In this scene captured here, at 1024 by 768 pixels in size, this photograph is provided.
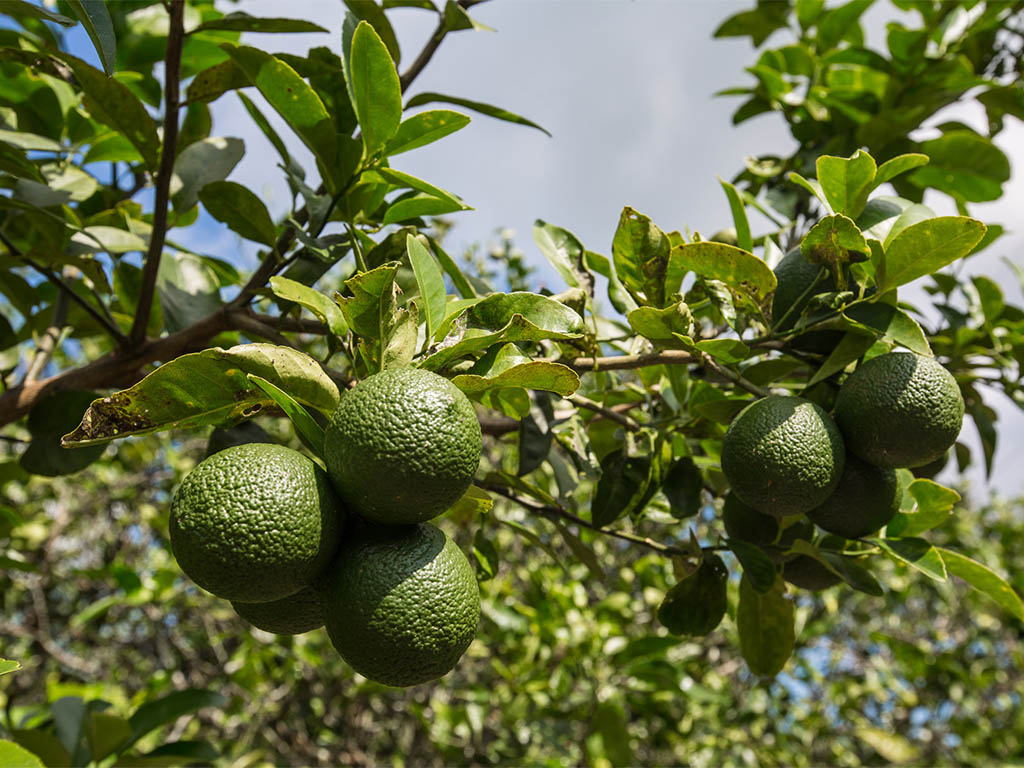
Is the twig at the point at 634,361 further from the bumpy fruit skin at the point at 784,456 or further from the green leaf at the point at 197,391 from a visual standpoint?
the green leaf at the point at 197,391

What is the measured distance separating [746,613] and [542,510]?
0.46 m

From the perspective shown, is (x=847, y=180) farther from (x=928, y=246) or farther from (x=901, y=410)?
(x=901, y=410)

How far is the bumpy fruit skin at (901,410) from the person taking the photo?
1.17 meters

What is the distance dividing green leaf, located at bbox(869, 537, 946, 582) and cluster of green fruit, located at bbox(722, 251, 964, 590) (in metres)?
0.04

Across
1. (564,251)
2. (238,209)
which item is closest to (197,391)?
(238,209)

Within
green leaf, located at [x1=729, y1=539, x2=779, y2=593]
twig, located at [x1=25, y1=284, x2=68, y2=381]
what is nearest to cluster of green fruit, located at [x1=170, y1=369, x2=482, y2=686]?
green leaf, located at [x1=729, y1=539, x2=779, y2=593]

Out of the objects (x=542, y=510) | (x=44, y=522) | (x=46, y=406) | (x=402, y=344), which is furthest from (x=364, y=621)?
(x=44, y=522)

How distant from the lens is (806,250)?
1.24 meters

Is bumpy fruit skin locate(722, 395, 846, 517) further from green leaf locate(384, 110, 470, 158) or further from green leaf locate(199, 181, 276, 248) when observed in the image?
green leaf locate(199, 181, 276, 248)

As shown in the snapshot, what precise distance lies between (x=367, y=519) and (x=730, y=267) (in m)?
0.67

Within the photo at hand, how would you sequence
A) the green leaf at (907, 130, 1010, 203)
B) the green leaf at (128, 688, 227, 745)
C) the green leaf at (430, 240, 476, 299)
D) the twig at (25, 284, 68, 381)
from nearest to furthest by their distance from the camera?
the green leaf at (430, 240, 476, 299), the twig at (25, 284, 68, 381), the green leaf at (128, 688, 227, 745), the green leaf at (907, 130, 1010, 203)

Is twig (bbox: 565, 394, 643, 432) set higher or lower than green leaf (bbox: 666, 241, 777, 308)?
lower

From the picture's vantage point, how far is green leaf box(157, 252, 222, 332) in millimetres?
1538

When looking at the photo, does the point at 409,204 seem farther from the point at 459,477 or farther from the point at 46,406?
the point at 46,406
